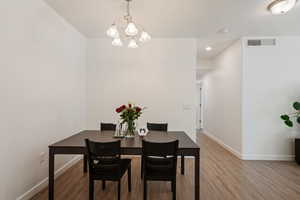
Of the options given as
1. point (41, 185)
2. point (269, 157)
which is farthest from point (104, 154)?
point (269, 157)

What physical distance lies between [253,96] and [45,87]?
13.6 feet

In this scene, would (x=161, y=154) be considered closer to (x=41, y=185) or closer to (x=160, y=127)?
(x=160, y=127)

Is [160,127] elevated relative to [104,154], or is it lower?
elevated

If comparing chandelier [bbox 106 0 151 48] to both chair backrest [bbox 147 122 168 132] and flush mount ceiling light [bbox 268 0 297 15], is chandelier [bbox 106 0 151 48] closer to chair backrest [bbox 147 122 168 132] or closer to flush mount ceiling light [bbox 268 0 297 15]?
chair backrest [bbox 147 122 168 132]

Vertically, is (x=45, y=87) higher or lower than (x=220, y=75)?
lower

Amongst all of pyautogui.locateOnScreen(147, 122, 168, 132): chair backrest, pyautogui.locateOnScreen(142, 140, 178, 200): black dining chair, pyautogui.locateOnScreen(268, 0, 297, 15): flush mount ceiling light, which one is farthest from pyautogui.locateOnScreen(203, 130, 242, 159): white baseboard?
pyautogui.locateOnScreen(268, 0, 297, 15): flush mount ceiling light

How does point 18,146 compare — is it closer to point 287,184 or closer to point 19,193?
point 19,193

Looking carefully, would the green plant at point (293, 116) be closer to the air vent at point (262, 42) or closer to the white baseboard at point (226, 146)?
the white baseboard at point (226, 146)

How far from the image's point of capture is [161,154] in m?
1.99

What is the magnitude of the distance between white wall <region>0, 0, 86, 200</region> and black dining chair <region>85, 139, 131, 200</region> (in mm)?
898

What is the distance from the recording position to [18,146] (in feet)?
6.91

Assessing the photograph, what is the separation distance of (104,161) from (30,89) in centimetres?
138

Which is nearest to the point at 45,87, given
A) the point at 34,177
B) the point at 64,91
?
the point at 64,91

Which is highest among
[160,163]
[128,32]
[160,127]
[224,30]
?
[224,30]
